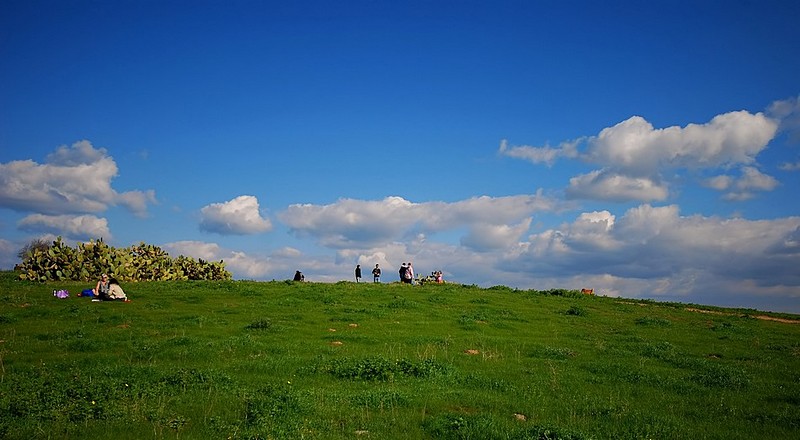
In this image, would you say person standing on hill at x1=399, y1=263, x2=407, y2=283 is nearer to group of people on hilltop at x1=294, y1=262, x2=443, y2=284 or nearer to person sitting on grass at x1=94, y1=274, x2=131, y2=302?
group of people on hilltop at x1=294, y1=262, x2=443, y2=284

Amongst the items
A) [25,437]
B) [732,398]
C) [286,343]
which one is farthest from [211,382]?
[732,398]

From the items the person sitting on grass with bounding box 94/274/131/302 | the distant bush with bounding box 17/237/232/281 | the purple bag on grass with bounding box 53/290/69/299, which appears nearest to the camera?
the person sitting on grass with bounding box 94/274/131/302

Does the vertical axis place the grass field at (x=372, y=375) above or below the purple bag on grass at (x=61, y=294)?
below

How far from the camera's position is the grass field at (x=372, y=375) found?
12133mm

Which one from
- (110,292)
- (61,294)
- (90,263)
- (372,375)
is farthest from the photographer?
(90,263)

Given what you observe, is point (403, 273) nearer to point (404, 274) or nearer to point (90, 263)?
point (404, 274)

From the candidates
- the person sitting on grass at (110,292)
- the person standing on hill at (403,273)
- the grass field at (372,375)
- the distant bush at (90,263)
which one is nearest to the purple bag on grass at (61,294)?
the grass field at (372,375)

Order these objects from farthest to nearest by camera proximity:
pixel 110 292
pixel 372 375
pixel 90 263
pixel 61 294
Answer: pixel 90 263 < pixel 61 294 < pixel 110 292 < pixel 372 375

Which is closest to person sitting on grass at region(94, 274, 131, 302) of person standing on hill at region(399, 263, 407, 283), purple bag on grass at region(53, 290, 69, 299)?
purple bag on grass at region(53, 290, 69, 299)

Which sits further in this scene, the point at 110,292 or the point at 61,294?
the point at 61,294

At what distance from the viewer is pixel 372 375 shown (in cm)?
1664

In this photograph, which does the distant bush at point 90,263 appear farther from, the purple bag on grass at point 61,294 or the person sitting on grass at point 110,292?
the person sitting on grass at point 110,292

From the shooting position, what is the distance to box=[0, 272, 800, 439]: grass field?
12133mm

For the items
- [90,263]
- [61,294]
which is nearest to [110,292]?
[61,294]
